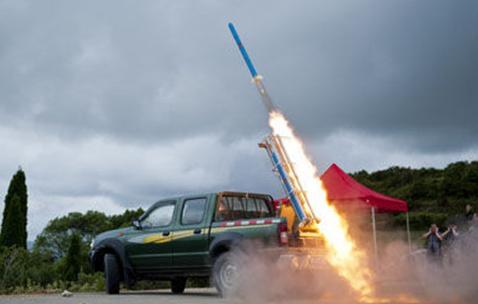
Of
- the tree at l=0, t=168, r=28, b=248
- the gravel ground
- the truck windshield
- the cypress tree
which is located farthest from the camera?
the tree at l=0, t=168, r=28, b=248

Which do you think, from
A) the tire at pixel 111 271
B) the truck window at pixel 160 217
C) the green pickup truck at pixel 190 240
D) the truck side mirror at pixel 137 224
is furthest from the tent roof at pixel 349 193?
the tire at pixel 111 271

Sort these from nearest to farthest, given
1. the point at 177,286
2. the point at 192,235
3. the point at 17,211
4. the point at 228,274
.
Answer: the point at 228,274 → the point at 192,235 → the point at 177,286 → the point at 17,211

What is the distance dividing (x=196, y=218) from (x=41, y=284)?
7307mm

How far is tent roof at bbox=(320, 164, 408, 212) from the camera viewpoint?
19.4 meters

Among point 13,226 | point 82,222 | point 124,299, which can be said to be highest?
point 82,222

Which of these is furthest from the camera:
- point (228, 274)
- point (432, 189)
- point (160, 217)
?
point (432, 189)

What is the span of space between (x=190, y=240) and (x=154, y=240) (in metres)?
1.00

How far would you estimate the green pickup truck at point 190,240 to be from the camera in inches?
441

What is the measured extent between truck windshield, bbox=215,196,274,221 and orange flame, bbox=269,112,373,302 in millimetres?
956

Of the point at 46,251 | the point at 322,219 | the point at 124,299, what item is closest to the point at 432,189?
the point at 46,251

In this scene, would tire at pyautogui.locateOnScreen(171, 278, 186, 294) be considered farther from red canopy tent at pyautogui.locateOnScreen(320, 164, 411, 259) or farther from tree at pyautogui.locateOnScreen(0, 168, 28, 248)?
tree at pyautogui.locateOnScreen(0, 168, 28, 248)

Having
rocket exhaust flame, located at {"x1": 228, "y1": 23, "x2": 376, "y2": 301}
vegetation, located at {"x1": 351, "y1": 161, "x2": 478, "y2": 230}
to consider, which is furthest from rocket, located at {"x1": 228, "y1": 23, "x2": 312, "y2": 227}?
vegetation, located at {"x1": 351, "y1": 161, "x2": 478, "y2": 230}

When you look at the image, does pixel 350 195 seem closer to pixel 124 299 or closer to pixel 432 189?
pixel 124 299

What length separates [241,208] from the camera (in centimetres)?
1263
